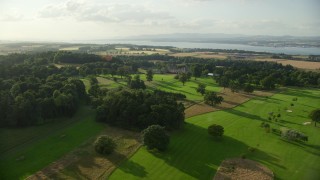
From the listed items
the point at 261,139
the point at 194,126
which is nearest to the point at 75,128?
the point at 194,126

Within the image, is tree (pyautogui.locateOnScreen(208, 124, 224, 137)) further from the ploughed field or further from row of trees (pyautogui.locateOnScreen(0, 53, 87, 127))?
row of trees (pyautogui.locateOnScreen(0, 53, 87, 127))

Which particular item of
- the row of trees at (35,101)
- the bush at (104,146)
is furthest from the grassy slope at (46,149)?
the bush at (104,146)

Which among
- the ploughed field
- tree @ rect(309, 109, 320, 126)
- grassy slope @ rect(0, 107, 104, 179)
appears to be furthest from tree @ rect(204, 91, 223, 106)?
grassy slope @ rect(0, 107, 104, 179)

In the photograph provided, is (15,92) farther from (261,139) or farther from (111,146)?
(261,139)

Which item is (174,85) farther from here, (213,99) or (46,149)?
(46,149)

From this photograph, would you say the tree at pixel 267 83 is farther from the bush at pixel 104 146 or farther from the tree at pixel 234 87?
the bush at pixel 104 146

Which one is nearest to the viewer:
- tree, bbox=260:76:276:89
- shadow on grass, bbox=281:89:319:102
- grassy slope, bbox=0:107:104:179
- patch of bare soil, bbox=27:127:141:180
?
patch of bare soil, bbox=27:127:141:180
